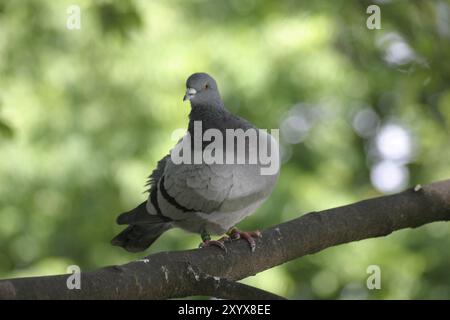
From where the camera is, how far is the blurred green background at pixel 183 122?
20.9 feet

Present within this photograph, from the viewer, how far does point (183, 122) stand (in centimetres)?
631

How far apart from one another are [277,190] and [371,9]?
8.22 feet

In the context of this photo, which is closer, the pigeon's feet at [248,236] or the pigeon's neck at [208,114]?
the pigeon's feet at [248,236]

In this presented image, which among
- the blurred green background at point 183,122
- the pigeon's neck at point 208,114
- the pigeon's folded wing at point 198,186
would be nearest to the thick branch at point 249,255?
the pigeon's folded wing at point 198,186

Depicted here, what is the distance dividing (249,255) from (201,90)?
818 millimetres

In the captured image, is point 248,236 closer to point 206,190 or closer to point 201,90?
point 206,190

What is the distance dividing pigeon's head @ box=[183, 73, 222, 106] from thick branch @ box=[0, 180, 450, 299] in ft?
2.31

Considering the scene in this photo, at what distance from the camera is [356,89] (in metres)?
8.04

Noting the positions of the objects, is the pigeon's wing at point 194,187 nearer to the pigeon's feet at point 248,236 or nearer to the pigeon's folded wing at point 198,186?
the pigeon's folded wing at point 198,186

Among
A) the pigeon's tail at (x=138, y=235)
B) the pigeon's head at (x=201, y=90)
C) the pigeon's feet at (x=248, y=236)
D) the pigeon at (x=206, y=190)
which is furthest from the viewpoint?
the pigeon's tail at (x=138, y=235)

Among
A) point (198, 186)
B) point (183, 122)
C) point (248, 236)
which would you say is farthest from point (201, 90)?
point (183, 122)

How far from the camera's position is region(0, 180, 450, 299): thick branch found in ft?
7.10
